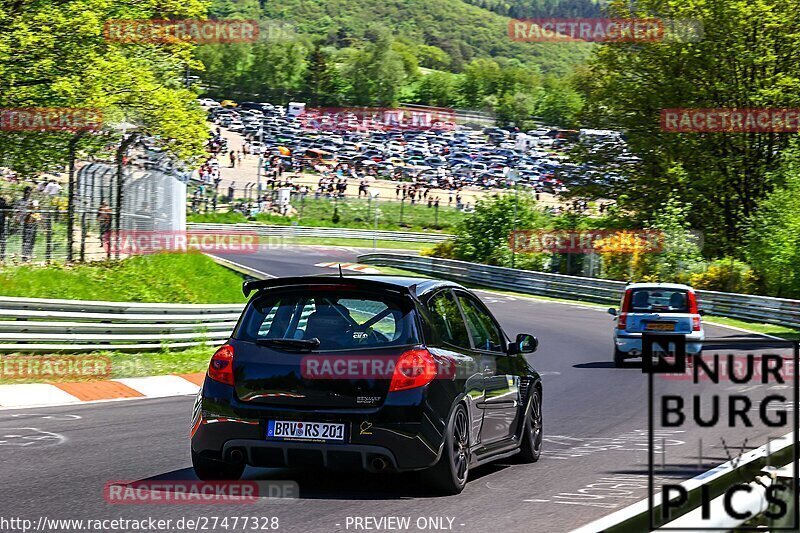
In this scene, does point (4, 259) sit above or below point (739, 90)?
below

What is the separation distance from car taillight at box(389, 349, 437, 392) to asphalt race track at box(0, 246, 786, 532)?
785 mm

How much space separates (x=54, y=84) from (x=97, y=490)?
67.8 ft

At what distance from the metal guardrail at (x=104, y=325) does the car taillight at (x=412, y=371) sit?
10.6 metres

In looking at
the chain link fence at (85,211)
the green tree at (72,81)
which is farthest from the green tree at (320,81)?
the chain link fence at (85,211)

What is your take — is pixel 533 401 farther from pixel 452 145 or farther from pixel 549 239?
pixel 452 145

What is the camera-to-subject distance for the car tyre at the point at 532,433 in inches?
393

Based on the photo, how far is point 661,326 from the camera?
73.6 ft

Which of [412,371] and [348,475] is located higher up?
[412,371]

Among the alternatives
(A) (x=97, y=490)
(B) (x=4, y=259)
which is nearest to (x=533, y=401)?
(A) (x=97, y=490)

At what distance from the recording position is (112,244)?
2634 centimetres

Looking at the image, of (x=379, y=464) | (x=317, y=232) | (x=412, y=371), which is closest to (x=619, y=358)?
(x=412, y=371)

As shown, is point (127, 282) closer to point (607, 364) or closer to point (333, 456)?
point (607, 364)

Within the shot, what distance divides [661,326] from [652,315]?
0.28m

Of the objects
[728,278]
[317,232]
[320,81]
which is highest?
[320,81]
